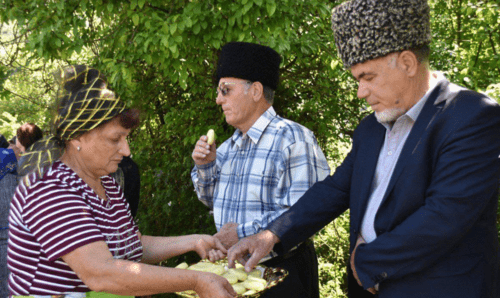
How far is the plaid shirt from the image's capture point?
9.64ft

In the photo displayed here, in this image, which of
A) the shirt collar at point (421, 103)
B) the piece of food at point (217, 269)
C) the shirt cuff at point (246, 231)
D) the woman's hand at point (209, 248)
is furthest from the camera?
the shirt cuff at point (246, 231)

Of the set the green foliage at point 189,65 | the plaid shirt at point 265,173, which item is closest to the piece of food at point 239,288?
the plaid shirt at point 265,173

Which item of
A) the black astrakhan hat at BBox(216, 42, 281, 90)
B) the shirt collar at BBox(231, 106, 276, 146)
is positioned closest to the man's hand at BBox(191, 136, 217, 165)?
the shirt collar at BBox(231, 106, 276, 146)

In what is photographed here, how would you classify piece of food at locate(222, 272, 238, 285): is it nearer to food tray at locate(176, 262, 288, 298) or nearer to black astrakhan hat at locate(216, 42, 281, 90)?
food tray at locate(176, 262, 288, 298)

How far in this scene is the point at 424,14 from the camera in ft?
7.24

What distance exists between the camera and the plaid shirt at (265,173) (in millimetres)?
2938

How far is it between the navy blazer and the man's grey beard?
13cm

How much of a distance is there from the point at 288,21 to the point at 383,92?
8.43 ft

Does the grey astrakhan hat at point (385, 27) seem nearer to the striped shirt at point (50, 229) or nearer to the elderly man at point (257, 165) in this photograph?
the elderly man at point (257, 165)

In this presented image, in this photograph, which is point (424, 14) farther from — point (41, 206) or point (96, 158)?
point (41, 206)

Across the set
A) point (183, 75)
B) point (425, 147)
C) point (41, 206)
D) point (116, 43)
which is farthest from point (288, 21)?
point (41, 206)

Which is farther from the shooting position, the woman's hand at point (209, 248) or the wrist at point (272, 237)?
the woman's hand at point (209, 248)

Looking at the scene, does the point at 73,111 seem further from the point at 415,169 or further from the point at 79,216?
the point at 415,169

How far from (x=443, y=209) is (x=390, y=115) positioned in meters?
Result: 0.50
